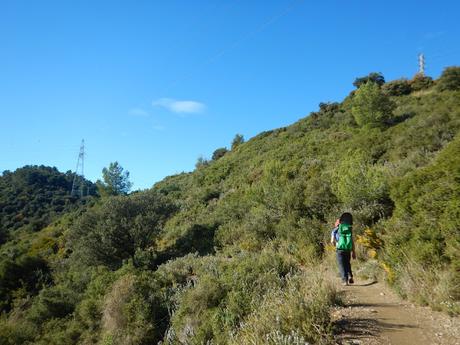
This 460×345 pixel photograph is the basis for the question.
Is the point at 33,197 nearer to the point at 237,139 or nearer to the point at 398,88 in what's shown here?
the point at 237,139

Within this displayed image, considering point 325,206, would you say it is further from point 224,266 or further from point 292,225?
point 224,266

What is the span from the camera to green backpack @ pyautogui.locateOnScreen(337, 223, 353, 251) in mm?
7016

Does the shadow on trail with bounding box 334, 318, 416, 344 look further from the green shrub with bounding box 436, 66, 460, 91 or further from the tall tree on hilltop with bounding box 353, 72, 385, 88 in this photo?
the tall tree on hilltop with bounding box 353, 72, 385, 88

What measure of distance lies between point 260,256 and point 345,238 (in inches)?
77.7

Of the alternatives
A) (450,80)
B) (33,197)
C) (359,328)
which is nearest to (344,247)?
(359,328)

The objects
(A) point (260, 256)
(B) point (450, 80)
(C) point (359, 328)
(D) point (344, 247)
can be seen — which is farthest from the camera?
(B) point (450, 80)

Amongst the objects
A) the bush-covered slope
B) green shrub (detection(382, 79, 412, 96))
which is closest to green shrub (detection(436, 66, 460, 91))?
green shrub (detection(382, 79, 412, 96))

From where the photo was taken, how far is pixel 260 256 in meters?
8.05

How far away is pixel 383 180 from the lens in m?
9.43

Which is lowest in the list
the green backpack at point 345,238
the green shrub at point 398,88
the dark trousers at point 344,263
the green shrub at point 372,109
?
the dark trousers at point 344,263

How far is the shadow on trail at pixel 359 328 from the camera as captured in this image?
407 centimetres

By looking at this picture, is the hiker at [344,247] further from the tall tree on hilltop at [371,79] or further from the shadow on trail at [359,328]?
the tall tree on hilltop at [371,79]

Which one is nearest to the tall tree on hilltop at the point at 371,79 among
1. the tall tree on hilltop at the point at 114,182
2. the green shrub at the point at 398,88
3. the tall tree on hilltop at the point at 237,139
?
the green shrub at the point at 398,88

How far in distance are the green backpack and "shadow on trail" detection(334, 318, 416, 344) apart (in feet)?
8.21
